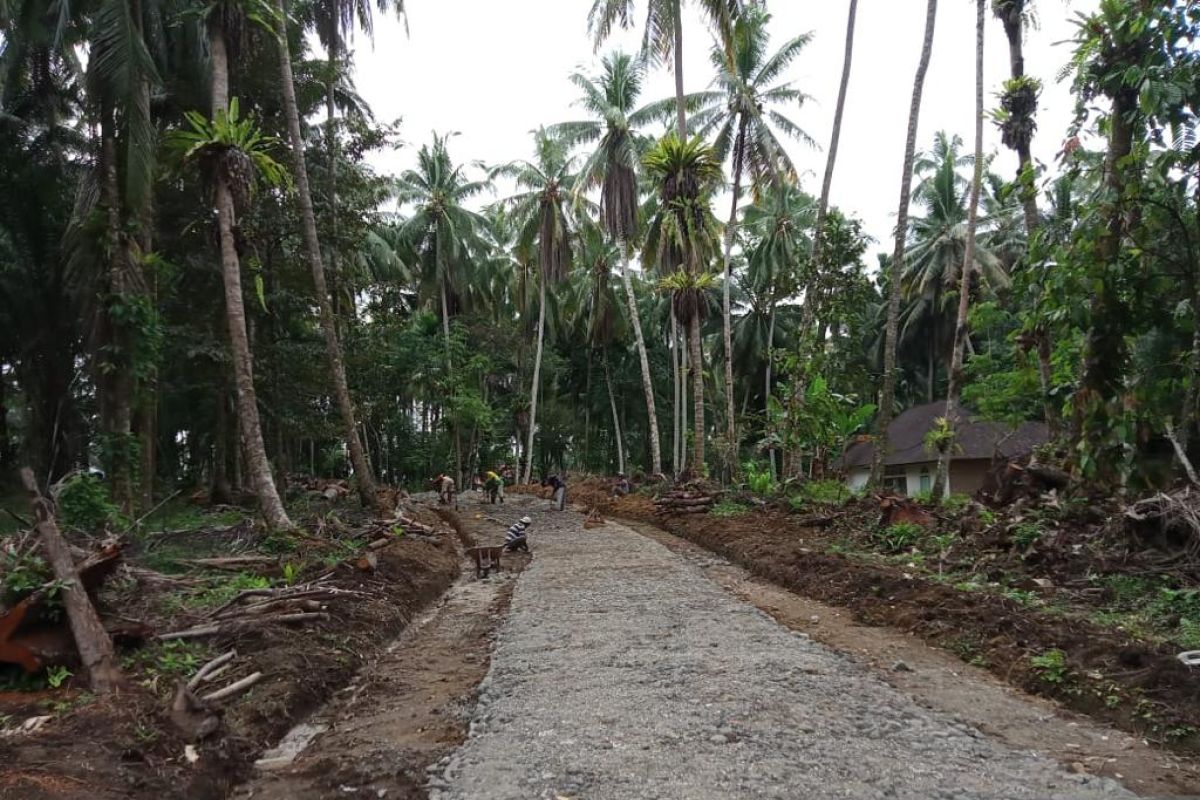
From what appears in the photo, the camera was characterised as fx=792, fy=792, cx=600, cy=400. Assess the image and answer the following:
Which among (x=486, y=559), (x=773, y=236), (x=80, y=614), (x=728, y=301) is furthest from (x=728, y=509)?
(x=773, y=236)

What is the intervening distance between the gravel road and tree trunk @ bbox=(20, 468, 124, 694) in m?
2.21

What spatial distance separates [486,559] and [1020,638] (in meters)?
7.78

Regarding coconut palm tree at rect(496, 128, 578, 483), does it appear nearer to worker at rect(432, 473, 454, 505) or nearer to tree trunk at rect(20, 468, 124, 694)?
worker at rect(432, 473, 454, 505)

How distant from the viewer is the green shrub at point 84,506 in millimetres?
10203

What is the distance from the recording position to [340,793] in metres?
4.03

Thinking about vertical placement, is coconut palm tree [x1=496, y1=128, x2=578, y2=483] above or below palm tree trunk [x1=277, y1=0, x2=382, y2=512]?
above

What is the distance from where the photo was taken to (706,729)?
4.72 metres

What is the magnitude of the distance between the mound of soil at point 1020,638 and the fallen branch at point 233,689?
5361 millimetres

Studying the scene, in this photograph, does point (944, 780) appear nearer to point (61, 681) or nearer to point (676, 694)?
point (676, 694)

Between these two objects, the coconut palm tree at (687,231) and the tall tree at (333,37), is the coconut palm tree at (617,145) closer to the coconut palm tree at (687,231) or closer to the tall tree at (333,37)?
the coconut palm tree at (687,231)

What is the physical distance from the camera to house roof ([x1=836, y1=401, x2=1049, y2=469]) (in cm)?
2590

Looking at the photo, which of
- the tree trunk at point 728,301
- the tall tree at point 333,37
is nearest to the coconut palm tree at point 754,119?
the tree trunk at point 728,301

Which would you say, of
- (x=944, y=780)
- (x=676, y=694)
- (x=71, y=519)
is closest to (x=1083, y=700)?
(x=944, y=780)

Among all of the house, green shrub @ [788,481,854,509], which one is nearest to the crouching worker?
green shrub @ [788,481,854,509]
